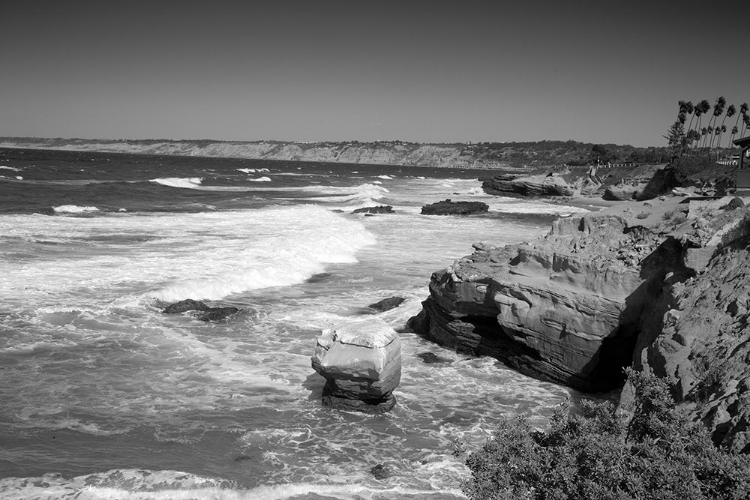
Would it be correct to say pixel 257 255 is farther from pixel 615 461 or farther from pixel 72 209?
pixel 72 209

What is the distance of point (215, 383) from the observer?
38.5 ft

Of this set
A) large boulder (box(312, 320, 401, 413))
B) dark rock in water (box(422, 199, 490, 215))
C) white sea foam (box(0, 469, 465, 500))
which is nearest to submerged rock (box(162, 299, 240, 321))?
large boulder (box(312, 320, 401, 413))

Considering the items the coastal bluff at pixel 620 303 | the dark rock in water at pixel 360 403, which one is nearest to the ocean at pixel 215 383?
the dark rock in water at pixel 360 403

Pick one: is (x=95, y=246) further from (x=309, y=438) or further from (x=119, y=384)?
(x=309, y=438)

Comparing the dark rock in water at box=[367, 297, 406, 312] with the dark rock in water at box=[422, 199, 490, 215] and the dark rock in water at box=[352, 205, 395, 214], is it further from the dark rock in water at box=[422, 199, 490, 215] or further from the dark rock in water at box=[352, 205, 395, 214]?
the dark rock in water at box=[422, 199, 490, 215]

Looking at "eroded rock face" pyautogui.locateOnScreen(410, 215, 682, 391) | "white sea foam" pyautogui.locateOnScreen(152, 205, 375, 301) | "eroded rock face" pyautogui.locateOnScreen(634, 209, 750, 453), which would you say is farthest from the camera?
"white sea foam" pyautogui.locateOnScreen(152, 205, 375, 301)

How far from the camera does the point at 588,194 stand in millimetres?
71375

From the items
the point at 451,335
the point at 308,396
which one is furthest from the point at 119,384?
the point at 451,335

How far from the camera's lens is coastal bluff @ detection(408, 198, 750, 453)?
7953mm

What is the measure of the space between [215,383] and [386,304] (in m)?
6.46

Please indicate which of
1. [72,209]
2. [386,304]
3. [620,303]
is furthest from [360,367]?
[72,209]

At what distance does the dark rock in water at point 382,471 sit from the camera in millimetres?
8535

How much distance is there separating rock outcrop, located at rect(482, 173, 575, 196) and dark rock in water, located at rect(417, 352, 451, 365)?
59390mm

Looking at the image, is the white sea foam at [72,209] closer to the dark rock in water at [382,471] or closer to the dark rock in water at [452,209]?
the dark rock in water at [452,209]
